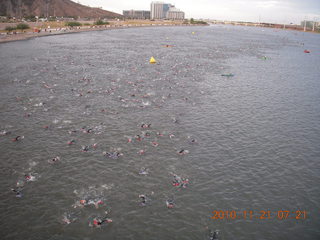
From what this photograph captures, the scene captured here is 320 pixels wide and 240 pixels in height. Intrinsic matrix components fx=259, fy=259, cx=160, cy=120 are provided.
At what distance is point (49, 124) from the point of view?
115 ft

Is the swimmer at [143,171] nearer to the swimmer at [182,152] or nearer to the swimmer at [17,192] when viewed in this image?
the swimmer at [182,152]

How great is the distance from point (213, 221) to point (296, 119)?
30.1 meters

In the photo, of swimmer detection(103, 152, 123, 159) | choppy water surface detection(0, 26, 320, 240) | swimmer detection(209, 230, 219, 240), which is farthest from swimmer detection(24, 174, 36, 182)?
swimmer detection(209, 230, 219, 240)

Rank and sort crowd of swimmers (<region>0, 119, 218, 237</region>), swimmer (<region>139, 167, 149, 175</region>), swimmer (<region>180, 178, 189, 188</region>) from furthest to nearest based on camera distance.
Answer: swimmer (<region>139, 167, 149, 175</region>)
swimmer (<region>180, 178, 189, 188</region>)
crowd of swimmers (<region>0, 119, 218, 237</region>)

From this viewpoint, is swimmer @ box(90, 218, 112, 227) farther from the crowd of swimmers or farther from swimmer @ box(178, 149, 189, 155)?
swimmer @ box(178, 149, 189, 155)

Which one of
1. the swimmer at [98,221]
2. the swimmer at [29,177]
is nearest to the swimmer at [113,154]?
the swimmer at [29,177]
